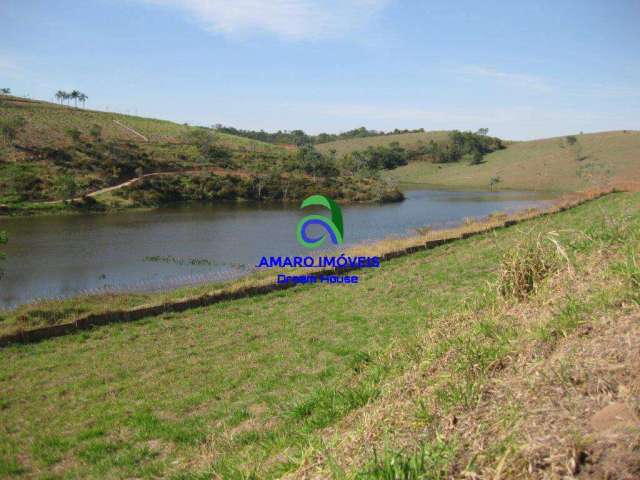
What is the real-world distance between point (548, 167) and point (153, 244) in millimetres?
78019

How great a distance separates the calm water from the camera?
20812mm

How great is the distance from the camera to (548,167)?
285ft

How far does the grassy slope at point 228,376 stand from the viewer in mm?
5387

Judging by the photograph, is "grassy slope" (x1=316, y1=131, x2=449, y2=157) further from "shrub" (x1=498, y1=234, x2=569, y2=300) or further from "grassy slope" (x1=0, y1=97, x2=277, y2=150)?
"shrub" (x1=498, y1=234, x2=569, y2=300)

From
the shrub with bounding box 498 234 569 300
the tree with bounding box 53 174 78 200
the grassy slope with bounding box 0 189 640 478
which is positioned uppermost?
the tree with bounding box 53 174 78 200

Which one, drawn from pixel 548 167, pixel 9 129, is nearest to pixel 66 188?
pixel 9 129

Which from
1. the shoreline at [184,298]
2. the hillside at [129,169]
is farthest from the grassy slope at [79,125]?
the shoreline at [184,298]

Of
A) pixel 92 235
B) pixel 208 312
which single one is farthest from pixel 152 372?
pixel 92 235

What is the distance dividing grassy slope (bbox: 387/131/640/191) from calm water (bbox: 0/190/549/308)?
37.8 m

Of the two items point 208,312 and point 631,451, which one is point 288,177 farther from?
point 631,451

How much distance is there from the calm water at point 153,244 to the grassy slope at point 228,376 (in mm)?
7676

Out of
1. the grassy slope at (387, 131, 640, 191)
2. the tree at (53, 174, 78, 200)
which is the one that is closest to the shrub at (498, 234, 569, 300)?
the tree at (53, 174, 78, 200)

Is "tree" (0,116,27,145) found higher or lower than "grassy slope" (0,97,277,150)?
lower

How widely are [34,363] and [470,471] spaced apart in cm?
1078
